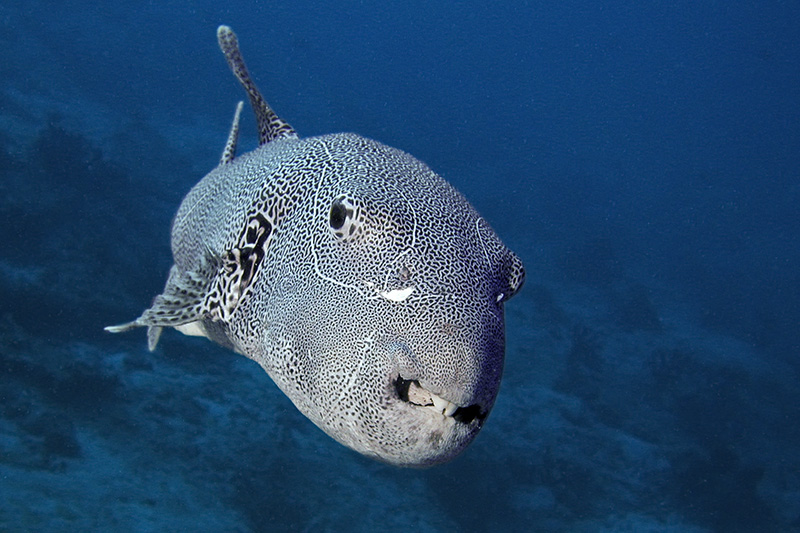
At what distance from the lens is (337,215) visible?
2012 millimetres

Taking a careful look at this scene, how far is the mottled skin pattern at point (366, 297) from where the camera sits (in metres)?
1.71

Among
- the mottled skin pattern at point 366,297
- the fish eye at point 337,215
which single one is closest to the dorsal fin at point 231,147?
the mottled skin pattern at point 366,297

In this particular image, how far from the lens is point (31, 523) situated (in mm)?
7141

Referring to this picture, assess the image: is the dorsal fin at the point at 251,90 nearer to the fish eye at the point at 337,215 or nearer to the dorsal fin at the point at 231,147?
the dorsal fin at the point at 231,147

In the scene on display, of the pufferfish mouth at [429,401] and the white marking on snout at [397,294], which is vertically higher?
the white marking on snout at [397,294]

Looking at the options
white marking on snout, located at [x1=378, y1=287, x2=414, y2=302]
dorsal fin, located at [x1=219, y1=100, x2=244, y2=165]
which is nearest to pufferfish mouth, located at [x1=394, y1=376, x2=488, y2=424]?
white marking on snout, located at [x1=378, y1=287, x2=414, y2=302]

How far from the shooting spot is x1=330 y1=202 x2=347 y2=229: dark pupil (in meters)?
1.99

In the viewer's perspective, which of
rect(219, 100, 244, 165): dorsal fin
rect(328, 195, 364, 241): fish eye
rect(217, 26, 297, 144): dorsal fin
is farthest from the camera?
rect(219, 100, 244, 165): dorsal fin

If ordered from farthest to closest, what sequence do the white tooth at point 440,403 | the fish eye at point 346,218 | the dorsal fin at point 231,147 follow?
the dorsal fin at point 231,147 < the fish eye at point 346,218 < the white tooth at point 440,403

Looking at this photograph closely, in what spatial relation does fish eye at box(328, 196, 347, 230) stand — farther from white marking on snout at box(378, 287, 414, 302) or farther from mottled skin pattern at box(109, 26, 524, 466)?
white marking on snout at box(378, 287, 414, 302)

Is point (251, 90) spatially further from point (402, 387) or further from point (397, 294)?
point (402, 387)

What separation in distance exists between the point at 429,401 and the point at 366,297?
16.6 inches

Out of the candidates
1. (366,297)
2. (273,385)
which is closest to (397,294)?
(366,297)

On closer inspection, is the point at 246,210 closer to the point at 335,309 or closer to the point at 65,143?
the point at 335,309
